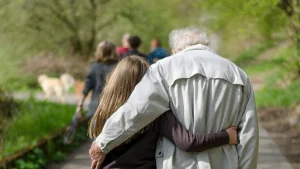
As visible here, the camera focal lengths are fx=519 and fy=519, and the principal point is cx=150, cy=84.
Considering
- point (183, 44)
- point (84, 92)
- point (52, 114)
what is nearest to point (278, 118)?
point (52, 114)

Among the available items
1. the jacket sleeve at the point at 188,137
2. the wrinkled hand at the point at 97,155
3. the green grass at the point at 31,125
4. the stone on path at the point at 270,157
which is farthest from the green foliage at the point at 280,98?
the wrinkled hand at the point at 97,155

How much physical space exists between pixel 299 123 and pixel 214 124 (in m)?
7.46

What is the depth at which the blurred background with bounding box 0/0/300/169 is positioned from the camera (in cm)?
780

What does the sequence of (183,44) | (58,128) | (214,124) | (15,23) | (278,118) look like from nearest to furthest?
(214,124)
(183,44)
(58,128)
(278,118)
(15,23)

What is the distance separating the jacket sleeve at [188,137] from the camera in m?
2.96

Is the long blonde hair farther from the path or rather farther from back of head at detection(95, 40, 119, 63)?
the path

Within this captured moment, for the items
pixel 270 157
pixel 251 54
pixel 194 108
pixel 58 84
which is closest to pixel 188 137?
pixel 194 108

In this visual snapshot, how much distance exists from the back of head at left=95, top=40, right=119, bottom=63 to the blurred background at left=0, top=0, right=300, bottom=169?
65.4 inches

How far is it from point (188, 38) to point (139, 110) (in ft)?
2.07

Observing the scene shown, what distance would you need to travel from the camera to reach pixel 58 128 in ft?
30.3

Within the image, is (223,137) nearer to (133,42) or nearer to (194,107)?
(194,107)

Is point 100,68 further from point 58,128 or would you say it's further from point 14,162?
point 58,128

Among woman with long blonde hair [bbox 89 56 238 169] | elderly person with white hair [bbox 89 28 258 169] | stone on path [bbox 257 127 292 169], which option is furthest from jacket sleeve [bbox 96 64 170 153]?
stone on path [bbox 257 127 292 169]

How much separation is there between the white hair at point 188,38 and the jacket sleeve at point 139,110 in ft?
1.24
